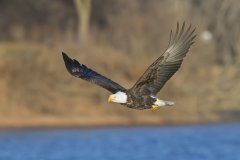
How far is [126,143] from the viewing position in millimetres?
23188

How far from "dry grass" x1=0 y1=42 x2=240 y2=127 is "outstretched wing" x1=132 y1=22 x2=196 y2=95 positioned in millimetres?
13793

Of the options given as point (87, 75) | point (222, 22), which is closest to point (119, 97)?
point (87, 75)

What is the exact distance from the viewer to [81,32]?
31.8m

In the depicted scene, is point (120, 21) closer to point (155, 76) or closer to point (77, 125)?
point (77, 125)

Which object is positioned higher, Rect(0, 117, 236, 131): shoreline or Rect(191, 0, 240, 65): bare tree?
Rect(191, 0, 240, 65): bare tree

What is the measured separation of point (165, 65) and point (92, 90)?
15379 mm

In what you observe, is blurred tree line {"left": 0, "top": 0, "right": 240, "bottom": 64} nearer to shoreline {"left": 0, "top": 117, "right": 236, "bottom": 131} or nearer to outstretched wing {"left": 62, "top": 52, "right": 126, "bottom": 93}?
shoreline {"left": 0, "top": 117, "right": 236, "bottom": 131}

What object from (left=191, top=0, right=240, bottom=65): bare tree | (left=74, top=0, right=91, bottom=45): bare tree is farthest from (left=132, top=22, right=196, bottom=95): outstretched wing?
(left=191, top=0, right=240, bottom=65): bare tree

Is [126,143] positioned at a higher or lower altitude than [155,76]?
higher

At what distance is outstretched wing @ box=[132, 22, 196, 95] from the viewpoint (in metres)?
11.7

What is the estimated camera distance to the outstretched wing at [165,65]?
462 inches

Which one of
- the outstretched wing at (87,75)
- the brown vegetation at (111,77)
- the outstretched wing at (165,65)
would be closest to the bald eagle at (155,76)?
the outstretched wing at (165,65)

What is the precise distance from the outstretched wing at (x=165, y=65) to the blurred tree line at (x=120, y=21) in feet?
55.8

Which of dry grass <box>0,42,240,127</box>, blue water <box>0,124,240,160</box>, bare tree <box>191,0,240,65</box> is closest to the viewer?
blue water <box>0,124,240,160</box>
